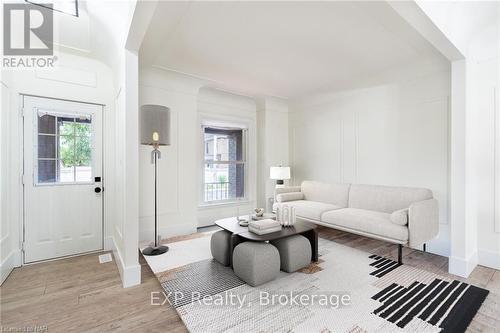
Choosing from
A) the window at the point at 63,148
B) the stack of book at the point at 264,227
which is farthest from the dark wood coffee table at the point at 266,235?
the window at the point at 63,148

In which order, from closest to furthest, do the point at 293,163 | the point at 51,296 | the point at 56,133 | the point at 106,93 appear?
the point at 51,296, the point at 56,133, the point at 106,93, the point at 293,163

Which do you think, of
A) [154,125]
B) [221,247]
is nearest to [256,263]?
[221,247]

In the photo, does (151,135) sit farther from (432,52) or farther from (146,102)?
(432,52)

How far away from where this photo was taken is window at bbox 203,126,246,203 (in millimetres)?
4695

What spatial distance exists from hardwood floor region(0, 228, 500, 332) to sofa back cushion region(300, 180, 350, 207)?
1.27 metres

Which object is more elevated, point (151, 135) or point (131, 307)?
Result: point (151, 135)

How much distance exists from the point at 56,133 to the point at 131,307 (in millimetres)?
2439

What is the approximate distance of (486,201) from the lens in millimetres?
2742

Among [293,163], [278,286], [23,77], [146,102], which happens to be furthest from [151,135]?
[293,163]

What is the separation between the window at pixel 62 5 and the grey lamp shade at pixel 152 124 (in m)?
1.09

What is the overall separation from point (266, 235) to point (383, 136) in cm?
274

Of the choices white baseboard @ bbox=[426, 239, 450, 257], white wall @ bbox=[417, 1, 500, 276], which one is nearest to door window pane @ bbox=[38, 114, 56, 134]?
white wall @ bbox=[417, 1, 500, 276]

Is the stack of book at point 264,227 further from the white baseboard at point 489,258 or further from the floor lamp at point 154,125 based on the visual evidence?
the white baseboard at point 489,258

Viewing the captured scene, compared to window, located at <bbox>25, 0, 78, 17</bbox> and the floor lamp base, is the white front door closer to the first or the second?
the floor lamp base
